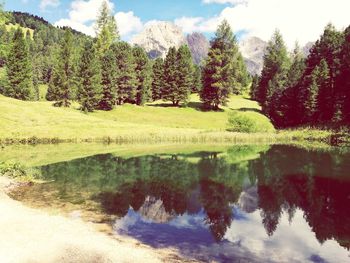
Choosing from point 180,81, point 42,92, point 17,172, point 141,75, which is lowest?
point 17,172

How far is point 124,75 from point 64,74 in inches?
587

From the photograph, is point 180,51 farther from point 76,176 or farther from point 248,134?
point 76,176

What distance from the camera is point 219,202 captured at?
1129 inches

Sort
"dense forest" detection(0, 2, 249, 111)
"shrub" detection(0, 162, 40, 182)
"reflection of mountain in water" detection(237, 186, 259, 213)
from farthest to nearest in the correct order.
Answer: "dense forest" detection(0, 2, 249, 111), "shrub" detection(0, 162, 40, 182), "reflection of mountain in water" detection(237, 186, 259, 213)

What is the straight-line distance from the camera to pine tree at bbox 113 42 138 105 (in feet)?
343

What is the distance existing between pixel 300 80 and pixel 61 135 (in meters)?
58.8

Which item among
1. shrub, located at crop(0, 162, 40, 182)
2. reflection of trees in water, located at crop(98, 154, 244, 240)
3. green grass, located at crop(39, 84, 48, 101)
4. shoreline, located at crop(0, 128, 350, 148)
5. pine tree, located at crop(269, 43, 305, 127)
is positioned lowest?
reflection of trees in water, located at crop(98, 154, 244, 240)

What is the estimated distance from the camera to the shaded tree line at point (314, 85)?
8600cm

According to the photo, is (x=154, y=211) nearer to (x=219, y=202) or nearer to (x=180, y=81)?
(x=219, y=202)

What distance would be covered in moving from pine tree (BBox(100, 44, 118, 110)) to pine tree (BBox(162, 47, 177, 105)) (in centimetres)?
1532

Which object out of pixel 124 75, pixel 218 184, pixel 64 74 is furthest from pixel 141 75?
pixel 218 184

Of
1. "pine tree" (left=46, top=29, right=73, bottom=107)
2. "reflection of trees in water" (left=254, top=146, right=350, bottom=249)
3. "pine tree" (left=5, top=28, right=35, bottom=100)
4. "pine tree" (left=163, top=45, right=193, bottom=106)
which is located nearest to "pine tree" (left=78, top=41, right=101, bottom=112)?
"pine tree" (left=46, top=29, right=73, bottom=107)

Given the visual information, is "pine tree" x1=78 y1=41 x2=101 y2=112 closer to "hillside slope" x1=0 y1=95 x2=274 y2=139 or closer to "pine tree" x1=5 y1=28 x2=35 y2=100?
"hillside slope" x1=0 y1=95 x2=274 y2=139

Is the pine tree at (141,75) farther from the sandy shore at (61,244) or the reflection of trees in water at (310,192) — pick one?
the sandy shore at (61,244)
